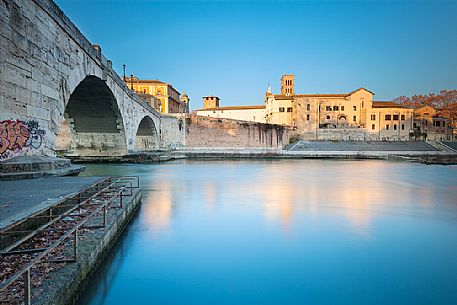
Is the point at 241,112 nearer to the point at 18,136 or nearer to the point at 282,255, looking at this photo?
the point at 18,136

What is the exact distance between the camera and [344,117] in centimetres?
5638

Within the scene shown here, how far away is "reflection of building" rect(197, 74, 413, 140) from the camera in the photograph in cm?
5441

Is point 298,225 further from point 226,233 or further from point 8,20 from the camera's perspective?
point 8,20

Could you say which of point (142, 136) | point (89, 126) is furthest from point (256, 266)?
point (142, 136)

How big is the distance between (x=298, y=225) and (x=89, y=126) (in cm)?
1895

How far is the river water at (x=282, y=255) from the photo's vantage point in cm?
421

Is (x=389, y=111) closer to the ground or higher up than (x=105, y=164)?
higher up

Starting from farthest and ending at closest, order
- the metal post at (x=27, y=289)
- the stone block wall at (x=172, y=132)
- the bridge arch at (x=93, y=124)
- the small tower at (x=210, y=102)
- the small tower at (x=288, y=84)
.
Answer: the small tower at (x=288, y=84) < the small tower at (x=210, y=102) < the stone block wall at (x=172, y=132) < the bridge arch at (x=93, y=124) < the metal post at (x=27, y=289)

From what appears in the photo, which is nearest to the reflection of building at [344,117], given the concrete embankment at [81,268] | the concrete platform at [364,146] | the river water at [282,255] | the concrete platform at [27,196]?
the concrete platform at [364,146]

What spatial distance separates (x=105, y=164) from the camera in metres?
23.3

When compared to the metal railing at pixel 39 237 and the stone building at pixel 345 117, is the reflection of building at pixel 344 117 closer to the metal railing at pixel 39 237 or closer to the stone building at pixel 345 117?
the stone building at pixel 345 117

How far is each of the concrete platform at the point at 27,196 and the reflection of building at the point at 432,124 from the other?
62584 mm

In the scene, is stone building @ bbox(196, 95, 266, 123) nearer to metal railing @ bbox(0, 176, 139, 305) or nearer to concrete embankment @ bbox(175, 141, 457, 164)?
concrete embankment @ bbox(175, 141, 457, 164)

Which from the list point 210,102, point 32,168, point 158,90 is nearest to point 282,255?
point 32,168
